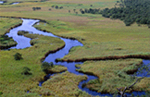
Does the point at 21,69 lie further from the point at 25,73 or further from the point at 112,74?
the point at 112,74

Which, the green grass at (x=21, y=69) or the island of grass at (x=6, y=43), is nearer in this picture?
the green grass at (x=21, y=69)

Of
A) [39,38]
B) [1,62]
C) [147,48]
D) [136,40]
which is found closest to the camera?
[1,62]

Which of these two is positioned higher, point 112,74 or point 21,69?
point 112,74

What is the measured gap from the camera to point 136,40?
4909 centimetres

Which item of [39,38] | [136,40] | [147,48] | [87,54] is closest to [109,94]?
[87,54]

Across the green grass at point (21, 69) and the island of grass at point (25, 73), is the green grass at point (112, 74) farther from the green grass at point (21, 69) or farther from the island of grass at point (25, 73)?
the green grass at point (21, 69)

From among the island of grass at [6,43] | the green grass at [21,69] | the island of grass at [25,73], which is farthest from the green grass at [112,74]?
the island of grass at [6,43]

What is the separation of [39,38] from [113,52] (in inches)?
941

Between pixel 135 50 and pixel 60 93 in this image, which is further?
pixel 135 50

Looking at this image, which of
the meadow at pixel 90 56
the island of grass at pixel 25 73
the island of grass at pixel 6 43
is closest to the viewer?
the island of grass at pixel 25 73

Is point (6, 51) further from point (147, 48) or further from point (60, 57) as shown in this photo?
point (147, 48)

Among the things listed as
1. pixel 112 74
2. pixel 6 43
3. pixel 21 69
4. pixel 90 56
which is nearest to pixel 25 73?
pixel 21 69

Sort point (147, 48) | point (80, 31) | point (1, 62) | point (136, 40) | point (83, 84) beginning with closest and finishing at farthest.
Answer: point (83, 84) → point (1, 62) → point (147, 48) → point (136, 40) → point (80, 31)

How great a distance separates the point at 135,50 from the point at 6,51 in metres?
31.9
